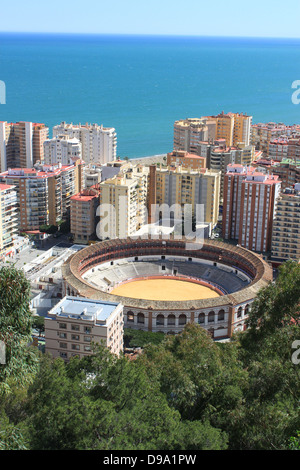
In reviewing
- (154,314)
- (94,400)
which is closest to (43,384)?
(94,400)

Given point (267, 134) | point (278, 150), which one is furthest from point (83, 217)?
point (267, 134)

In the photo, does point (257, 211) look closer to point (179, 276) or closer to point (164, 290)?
point (179, 276)

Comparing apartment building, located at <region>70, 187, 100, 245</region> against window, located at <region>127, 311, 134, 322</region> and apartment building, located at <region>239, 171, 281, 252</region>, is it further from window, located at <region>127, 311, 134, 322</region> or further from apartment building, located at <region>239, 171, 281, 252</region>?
window, located at <region>127, 311, 134, 322</region>

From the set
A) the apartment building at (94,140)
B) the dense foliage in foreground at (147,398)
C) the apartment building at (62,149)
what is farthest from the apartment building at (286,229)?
the apartment building at (94,140)

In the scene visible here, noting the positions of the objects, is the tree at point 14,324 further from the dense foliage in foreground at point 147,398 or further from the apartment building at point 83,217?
the apartment building at point 83,217

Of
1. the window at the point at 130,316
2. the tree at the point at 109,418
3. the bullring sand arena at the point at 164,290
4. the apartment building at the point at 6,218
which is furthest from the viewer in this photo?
the apartment building at the point at 6,218
